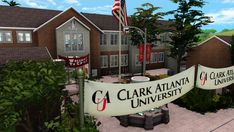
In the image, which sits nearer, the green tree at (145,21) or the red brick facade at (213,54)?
the red brick facade at (213,54)

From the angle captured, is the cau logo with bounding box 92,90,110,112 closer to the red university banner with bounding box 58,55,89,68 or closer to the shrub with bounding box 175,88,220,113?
the shrub with bounding box 175,88,220,113

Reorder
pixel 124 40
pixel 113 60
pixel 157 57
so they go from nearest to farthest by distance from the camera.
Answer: pixel 113 60 < pixel 124 40 < pixel 157 57

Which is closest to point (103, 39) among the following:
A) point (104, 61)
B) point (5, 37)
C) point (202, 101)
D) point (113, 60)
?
point (104, 61)

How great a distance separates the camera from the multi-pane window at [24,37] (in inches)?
863

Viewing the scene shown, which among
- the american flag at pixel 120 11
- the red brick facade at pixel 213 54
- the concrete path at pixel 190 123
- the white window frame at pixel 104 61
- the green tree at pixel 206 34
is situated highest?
the green tree at pixel 206 34

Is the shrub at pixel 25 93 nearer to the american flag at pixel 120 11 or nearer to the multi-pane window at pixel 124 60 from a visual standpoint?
the american flag at pixel 120 11

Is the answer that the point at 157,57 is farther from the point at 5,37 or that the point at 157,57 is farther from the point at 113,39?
the point at 5,37

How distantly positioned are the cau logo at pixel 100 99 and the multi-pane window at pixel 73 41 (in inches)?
795

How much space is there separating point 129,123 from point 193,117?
457 cm

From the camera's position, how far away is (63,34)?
2300 centimetres

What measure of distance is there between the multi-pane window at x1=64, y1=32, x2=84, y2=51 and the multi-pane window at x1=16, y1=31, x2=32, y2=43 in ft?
14.0

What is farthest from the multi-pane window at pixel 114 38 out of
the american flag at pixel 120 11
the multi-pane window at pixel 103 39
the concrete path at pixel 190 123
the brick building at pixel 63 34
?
the concrete path at pixel 190 123

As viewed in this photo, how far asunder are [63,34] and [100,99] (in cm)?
2018

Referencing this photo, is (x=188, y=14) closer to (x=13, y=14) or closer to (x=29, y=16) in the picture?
(x=29, y=16)
